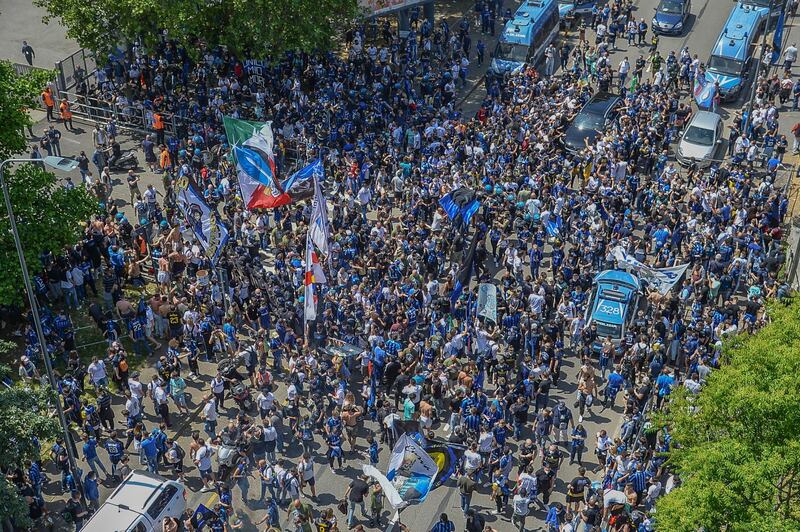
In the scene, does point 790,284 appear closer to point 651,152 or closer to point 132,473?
point 651,152

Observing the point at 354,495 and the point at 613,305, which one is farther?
the point at 613,305

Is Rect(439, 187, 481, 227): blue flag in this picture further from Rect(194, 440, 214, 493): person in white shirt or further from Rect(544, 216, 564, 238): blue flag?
Rect(194, 440, 214, 493): person in white shirt

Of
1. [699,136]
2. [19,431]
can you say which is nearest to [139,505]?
[19,431]

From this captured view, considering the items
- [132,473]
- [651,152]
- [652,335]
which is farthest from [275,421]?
[651,152]

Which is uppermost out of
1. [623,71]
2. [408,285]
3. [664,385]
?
[623,71]

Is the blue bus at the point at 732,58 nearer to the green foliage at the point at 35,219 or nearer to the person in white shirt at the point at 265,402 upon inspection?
the person in white shirt at the point at 265,402

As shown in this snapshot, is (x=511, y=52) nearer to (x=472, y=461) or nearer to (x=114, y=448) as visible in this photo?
(x=472, y=461)
